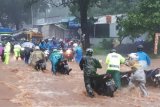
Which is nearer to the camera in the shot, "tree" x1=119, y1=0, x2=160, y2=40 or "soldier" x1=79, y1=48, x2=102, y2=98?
"soldier" x1=79, y1=48, x2=102, y2=98

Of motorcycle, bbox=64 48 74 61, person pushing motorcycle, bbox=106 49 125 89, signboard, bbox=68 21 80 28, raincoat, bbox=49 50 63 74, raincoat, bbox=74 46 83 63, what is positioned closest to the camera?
person pushing motorcycle, bbox=106 49 125 89

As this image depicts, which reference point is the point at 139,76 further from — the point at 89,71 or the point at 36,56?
the point at 36,56

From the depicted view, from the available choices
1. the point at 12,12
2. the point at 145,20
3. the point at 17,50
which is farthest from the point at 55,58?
the point at 12,12

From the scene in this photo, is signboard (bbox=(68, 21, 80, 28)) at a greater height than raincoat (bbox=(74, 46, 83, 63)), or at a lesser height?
greater

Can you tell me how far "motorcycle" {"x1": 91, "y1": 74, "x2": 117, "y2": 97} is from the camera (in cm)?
1432

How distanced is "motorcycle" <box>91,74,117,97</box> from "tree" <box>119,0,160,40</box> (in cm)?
1899

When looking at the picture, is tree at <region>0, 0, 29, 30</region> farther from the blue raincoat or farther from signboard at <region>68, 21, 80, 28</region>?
the blue raincoat

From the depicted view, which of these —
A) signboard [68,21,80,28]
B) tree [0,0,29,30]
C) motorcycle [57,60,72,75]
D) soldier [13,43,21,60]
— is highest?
tree [0,0,29,30]

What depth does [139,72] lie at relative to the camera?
14.4 metres

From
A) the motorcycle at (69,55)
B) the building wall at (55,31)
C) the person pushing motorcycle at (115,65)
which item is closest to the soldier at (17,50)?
the motorcycle at (69,55)

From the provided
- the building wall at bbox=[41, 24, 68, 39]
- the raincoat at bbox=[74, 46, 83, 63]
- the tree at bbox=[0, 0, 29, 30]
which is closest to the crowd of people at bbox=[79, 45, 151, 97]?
the raincoat at bbox=[74, 46, 83, 63]

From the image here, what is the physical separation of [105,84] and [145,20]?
64.7ft

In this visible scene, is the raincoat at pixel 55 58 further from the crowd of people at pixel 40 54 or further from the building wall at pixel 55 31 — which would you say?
the building wall at pixel 55 31

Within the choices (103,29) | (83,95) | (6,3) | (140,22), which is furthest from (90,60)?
(6,3)
